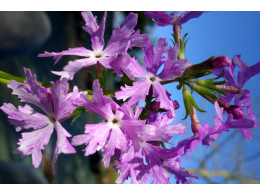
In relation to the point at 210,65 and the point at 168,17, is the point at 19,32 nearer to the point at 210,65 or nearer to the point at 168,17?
the point at 168,17

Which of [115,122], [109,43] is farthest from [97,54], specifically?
[115,122]

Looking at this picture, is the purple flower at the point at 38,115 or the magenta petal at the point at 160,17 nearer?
the purple flower at the point at 38,115

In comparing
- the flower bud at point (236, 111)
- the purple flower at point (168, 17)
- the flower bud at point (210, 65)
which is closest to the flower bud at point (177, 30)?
the purple flower at point (168, 17)

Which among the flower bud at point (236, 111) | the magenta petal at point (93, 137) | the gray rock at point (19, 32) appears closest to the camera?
the magenta petal at point (93, 137)

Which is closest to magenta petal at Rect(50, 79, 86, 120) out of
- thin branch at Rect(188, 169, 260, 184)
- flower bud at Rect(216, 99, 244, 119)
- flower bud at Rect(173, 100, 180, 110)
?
flower bud at Rect(173, 100, 180, 110)

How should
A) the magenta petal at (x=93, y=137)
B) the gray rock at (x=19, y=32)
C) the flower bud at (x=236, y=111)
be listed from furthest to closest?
the gray rock at (x=19, y=32), the flower bud at (x=236, y=111), the magenta petal at (x=93, y=137)

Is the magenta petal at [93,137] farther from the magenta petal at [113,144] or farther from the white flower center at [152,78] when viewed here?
the white flower center at [152,78]

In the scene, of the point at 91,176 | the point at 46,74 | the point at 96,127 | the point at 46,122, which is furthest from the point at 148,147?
the point at 91,176
